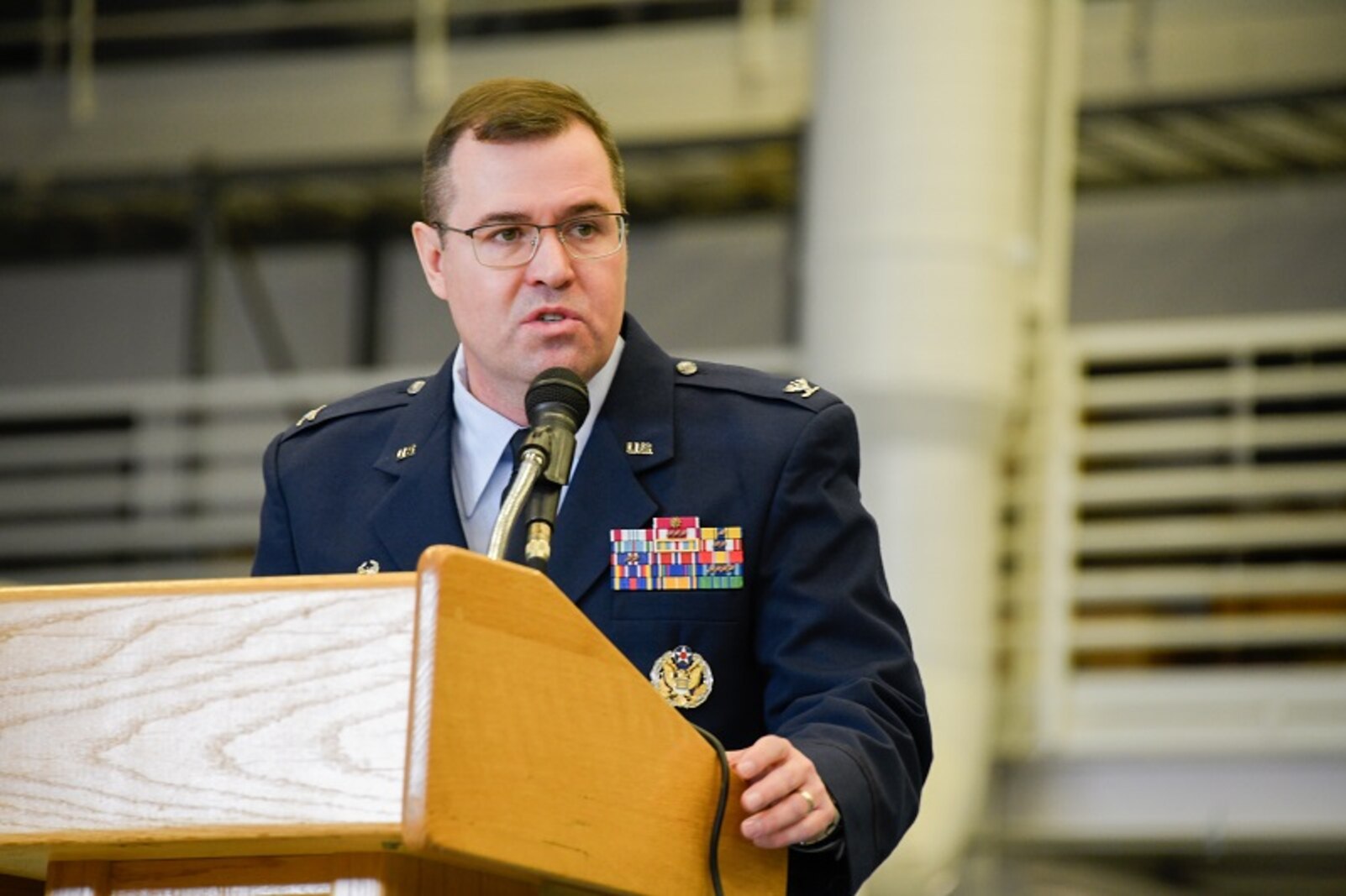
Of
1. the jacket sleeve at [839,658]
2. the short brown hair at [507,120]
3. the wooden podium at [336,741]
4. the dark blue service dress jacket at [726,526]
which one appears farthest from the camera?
the short brown hair at [507,120]

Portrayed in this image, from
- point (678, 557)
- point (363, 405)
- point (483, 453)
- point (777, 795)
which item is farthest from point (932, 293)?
point (777, 795)

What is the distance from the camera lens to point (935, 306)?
19.6ft

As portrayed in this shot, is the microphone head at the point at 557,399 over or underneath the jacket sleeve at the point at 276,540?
over

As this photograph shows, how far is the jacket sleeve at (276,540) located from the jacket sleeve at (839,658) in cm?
49

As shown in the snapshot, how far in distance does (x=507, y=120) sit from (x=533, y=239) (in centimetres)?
11

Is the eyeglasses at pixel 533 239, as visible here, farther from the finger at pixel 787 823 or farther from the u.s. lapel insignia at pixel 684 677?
the finger at pixel 787 823

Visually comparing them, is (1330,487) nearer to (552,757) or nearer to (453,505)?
(453,505)

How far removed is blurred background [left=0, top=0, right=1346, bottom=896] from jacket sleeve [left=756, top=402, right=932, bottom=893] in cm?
380

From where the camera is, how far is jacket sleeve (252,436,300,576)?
2.28 m

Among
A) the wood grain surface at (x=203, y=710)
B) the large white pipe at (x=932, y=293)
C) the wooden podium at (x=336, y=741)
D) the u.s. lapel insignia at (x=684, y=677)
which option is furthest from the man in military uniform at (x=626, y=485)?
the large white pipe at (x=932, y=293)

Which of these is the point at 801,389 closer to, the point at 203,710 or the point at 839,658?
the point at 839,658

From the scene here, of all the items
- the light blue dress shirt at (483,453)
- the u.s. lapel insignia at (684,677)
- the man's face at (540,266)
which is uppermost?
the man's face at (540,266)

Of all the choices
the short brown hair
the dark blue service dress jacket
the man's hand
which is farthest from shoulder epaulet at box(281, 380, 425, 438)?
the man's hand

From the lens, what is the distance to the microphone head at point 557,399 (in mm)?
1913
